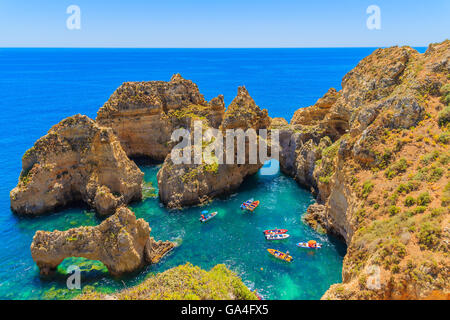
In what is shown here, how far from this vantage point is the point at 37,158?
47250 millimetres

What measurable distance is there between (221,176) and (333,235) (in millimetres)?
21061

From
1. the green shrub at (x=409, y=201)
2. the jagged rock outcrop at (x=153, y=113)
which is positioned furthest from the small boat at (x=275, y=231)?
the jagged rock outcrop at (x=153, y=113)

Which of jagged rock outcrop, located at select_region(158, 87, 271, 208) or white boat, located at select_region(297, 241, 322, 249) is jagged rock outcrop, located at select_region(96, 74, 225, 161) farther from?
white boat, located at select_region(297, 241, 322, 249)

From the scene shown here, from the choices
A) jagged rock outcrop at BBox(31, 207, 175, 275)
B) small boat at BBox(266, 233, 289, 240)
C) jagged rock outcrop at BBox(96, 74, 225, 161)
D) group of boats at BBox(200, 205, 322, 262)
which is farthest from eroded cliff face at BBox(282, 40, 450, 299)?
jagged rock outcrop at BBox(96, 74, 225, 161)

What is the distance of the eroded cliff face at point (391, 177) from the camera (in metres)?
21.4

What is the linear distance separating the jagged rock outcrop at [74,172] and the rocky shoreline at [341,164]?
16 centimetres

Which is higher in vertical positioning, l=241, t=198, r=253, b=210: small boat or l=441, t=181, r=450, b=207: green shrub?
l=441, t=181, r=450, b=207: green shrub

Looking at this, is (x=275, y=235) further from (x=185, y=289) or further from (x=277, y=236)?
(x=185, y=289)

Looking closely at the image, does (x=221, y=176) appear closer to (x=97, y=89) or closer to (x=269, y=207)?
(x=269, y=207)

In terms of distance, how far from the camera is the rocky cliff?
19.3 m

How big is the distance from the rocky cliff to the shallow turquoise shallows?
1159 cm

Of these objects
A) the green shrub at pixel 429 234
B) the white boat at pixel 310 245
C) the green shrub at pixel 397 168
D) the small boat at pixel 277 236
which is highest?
the green shrub at pixel 397 168

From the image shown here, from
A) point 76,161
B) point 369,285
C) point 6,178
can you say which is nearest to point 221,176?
point 76,161

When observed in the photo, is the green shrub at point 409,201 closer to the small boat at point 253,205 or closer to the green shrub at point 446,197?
the green shrub at point 446,197
